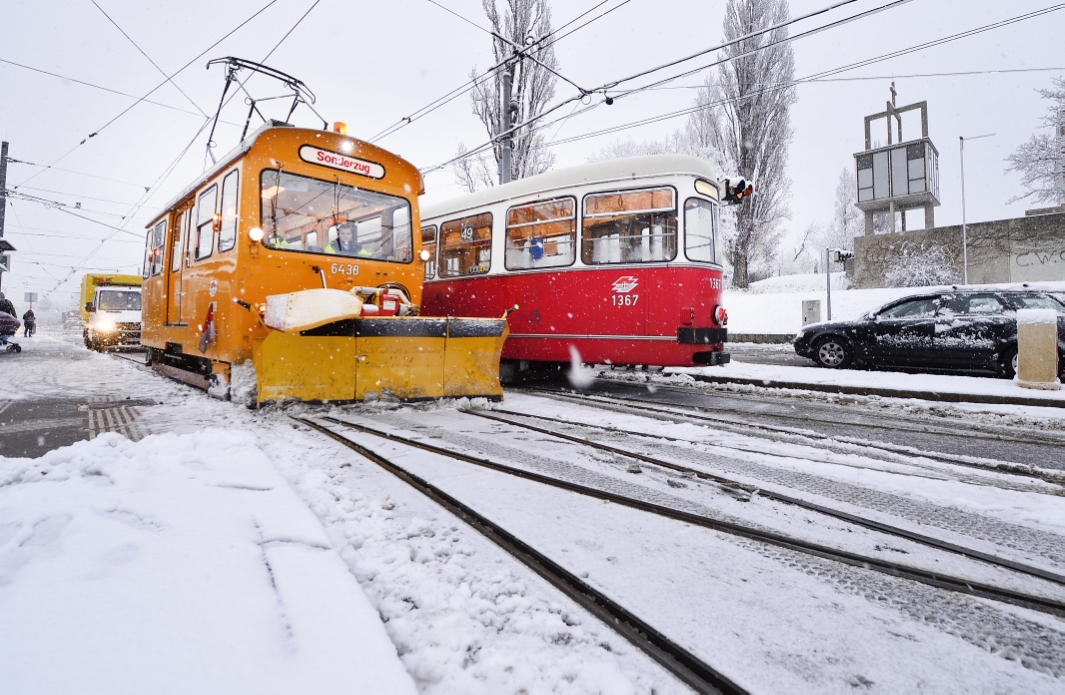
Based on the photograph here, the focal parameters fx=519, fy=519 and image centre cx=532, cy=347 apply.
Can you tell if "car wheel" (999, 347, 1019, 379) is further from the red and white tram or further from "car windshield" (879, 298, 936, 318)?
the red and white tram

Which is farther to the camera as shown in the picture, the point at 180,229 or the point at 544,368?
the point at 544,368

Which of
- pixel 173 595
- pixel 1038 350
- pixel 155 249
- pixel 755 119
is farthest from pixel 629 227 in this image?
pixel 755 119

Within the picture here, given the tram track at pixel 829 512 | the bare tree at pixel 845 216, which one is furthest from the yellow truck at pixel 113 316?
the bare tree at pixel 845 216

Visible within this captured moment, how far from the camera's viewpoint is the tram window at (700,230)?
761cm

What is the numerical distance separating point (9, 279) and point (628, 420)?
331ft

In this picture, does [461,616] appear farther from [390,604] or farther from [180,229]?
[180,229]

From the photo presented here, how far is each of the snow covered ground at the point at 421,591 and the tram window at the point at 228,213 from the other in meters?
3.26

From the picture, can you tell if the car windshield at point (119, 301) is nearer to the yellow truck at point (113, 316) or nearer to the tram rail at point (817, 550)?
the yellow truck at point (113, 316)

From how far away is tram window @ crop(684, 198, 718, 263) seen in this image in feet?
25.0

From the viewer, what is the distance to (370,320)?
5.80 meters

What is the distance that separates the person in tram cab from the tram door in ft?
9.73

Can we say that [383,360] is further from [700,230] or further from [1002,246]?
[1002,246]

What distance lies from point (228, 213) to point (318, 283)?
1.33m

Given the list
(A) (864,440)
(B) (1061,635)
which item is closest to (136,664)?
(B) (1061,635)
